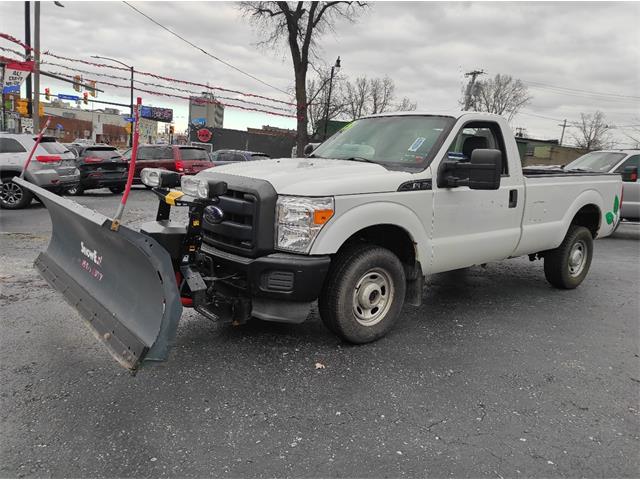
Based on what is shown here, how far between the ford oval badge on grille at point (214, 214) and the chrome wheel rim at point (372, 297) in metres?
1.17

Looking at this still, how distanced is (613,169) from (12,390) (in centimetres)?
1179

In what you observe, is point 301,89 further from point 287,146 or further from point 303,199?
point 303,199

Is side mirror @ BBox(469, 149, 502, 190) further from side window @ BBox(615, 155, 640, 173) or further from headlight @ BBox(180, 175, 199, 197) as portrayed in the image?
side window @ BBox(615, 155, 640, 173)

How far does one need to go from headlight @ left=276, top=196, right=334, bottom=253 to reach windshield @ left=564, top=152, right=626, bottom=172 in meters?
9.47

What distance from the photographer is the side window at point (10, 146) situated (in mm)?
11211

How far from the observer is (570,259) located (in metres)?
6.22

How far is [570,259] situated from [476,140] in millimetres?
2314

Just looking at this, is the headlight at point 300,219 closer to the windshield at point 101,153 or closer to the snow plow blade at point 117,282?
the snow plow blade at point 117,282

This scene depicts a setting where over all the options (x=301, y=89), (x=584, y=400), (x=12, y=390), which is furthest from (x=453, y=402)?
(x=301, y=89)

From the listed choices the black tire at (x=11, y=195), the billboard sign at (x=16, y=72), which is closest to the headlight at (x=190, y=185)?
the black tire at (x=11, y=195)

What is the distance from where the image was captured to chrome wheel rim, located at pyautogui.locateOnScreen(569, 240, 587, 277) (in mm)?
6238

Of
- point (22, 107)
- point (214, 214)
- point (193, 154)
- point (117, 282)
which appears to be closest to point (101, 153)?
point (193, 154)

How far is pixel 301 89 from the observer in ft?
82.0

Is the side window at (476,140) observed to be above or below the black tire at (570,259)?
above
